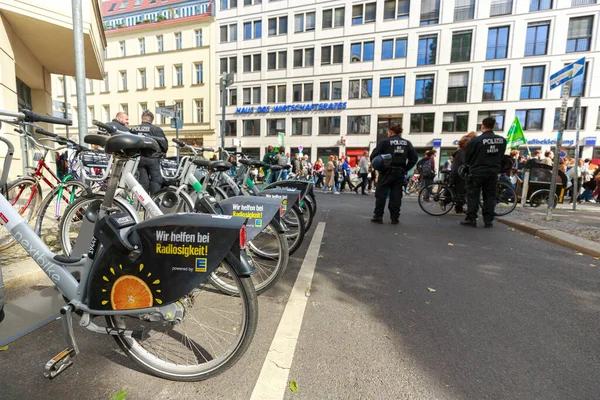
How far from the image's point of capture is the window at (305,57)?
28391mm

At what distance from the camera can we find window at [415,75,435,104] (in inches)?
996

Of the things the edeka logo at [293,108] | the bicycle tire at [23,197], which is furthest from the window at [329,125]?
the bicycle tire at [23,197]

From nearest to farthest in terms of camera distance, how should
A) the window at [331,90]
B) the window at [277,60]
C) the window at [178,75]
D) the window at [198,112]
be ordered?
the window at [331,90]
the window at [277,60]
the window at [198,112]
the window at [178,75]

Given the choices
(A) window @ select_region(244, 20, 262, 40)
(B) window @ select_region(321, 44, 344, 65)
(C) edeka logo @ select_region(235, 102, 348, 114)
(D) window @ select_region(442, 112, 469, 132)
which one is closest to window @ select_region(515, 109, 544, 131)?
(D) window @ select_region(442, 112, 469, 132)

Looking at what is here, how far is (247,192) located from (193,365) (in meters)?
2.81

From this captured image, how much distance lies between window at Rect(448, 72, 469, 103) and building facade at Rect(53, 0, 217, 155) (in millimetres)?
22327

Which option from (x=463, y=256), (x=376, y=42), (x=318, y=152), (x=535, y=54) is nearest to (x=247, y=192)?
(x=463, y=256)

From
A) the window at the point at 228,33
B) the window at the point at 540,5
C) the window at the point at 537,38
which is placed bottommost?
the window at the point at 537,38

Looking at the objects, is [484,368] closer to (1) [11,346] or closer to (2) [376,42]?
(1) [11,346]

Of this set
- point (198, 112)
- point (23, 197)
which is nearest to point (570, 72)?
point (23, 197)

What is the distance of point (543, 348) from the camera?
2010 mm

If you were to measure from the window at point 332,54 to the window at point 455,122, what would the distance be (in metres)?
10.6

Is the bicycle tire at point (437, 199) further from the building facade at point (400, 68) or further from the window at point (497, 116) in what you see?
the window at point (497, 116)

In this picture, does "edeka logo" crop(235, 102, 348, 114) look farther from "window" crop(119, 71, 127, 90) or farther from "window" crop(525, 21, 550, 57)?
"window" crop(525, 21, 550, 57)
